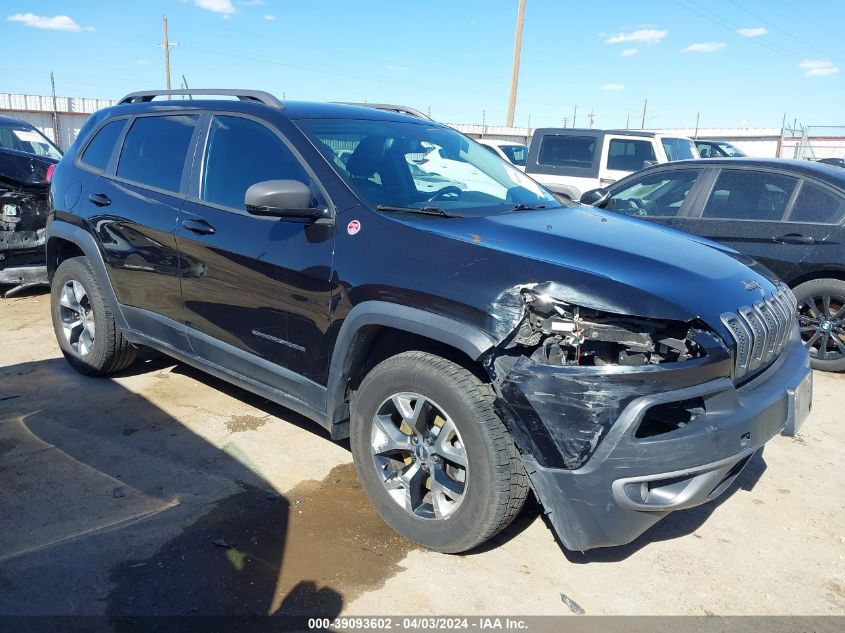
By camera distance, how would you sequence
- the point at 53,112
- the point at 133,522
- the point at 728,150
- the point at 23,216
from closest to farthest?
the point at 133,522
the point at 23,216
the point at 728,150
the point at 53,112

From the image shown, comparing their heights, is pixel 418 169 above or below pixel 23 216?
above

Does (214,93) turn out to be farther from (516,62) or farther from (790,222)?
(516,62)

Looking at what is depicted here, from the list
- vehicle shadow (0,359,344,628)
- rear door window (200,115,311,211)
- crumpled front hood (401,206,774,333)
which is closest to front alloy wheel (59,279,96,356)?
vehicle shadow (0,359,344,628)

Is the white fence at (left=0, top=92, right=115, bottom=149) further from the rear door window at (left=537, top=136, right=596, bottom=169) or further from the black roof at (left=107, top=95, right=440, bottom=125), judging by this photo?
the black roof at (left=107, top=95, right=440, bottom=125)

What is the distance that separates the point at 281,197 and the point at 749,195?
4.50 m

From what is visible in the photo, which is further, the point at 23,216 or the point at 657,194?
the point at 23,216

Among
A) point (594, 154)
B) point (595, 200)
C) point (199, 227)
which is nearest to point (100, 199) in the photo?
point (199, 227)

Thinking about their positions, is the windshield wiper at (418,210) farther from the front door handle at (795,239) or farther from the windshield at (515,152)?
the windshield at (515,152)

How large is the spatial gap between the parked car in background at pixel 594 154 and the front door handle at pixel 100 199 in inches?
312

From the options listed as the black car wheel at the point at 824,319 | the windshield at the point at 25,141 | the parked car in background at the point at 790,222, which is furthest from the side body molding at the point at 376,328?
the windshield at the point at 25,141

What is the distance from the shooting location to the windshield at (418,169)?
10.8ft

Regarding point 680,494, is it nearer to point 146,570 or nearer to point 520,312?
point 520,312

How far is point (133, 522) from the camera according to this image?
311cm

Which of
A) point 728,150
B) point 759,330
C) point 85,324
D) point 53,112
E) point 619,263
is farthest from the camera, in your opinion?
point 53,112
